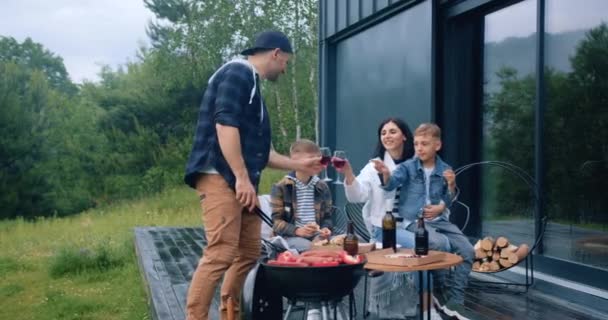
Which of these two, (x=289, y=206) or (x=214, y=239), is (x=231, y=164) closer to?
(x=214, y=239)

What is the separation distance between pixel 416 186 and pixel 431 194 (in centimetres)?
10

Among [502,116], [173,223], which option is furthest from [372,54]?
[173,223]

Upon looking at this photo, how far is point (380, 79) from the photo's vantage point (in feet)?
20.2

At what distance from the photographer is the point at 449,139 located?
16.7 ft

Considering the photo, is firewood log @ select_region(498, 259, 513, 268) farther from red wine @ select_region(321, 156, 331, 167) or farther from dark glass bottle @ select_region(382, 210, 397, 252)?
red wine @ select_region(321, 156, 331, 167)

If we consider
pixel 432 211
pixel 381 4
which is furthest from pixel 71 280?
pixel 432 211

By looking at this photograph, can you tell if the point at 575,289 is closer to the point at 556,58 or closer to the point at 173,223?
the point at 556,58

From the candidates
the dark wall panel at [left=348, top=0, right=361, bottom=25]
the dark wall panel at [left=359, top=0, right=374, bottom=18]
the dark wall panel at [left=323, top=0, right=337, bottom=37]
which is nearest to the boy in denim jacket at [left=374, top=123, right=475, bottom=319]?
the dark wall panel at [left=359, top=0, right=374, bottom=18]

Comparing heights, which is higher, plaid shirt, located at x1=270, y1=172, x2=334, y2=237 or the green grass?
Answer: plaid shirt, located at x1=270, y1=172, x2=334, y2=237

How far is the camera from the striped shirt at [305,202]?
414cm

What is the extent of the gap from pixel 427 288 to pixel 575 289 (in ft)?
3.92

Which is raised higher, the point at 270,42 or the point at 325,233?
the point at 270,42

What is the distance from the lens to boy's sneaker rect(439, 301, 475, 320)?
3525 millimetres

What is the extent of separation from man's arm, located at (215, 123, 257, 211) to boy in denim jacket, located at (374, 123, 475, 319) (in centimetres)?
92
